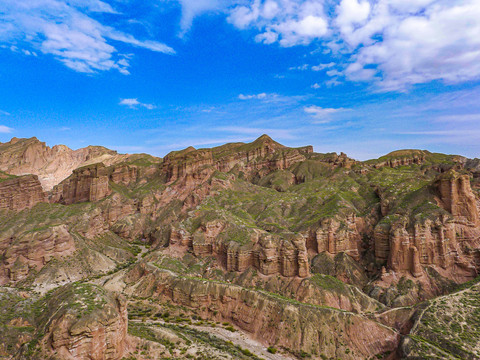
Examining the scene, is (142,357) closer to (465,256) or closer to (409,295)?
(409,295)

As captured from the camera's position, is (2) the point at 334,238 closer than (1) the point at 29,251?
No

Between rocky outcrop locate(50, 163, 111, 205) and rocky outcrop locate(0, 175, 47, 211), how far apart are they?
26149 mm

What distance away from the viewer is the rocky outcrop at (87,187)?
5340 inches

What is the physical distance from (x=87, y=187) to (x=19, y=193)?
33881 millimetres

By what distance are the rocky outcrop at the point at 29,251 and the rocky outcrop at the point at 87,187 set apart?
160 ft

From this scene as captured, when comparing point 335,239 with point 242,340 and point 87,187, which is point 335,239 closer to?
Answer: point 242,340

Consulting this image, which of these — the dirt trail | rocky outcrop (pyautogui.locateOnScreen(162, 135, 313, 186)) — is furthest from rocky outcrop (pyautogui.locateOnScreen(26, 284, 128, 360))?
rocky outcrop (pyautogui.locateOnScreen(162, 135, 313, 186))

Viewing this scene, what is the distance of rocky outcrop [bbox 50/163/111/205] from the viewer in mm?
135625

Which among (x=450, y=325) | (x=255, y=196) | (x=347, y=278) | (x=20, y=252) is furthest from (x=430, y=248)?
(x=20, y=252)

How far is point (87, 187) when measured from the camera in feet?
457

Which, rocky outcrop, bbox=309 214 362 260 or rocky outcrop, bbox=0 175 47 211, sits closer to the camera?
rocky outcrop, bbox=309 214 362 260

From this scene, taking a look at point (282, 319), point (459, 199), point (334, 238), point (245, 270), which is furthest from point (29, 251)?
point (459, 199)

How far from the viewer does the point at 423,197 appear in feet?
281

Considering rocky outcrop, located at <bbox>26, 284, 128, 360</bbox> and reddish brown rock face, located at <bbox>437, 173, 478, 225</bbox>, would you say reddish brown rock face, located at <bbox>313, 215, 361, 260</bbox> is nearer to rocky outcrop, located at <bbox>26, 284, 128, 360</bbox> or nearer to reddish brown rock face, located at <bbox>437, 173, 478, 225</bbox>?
reddish brown rock face, located at <bbox>437, 173, 478, 225</bbox>
